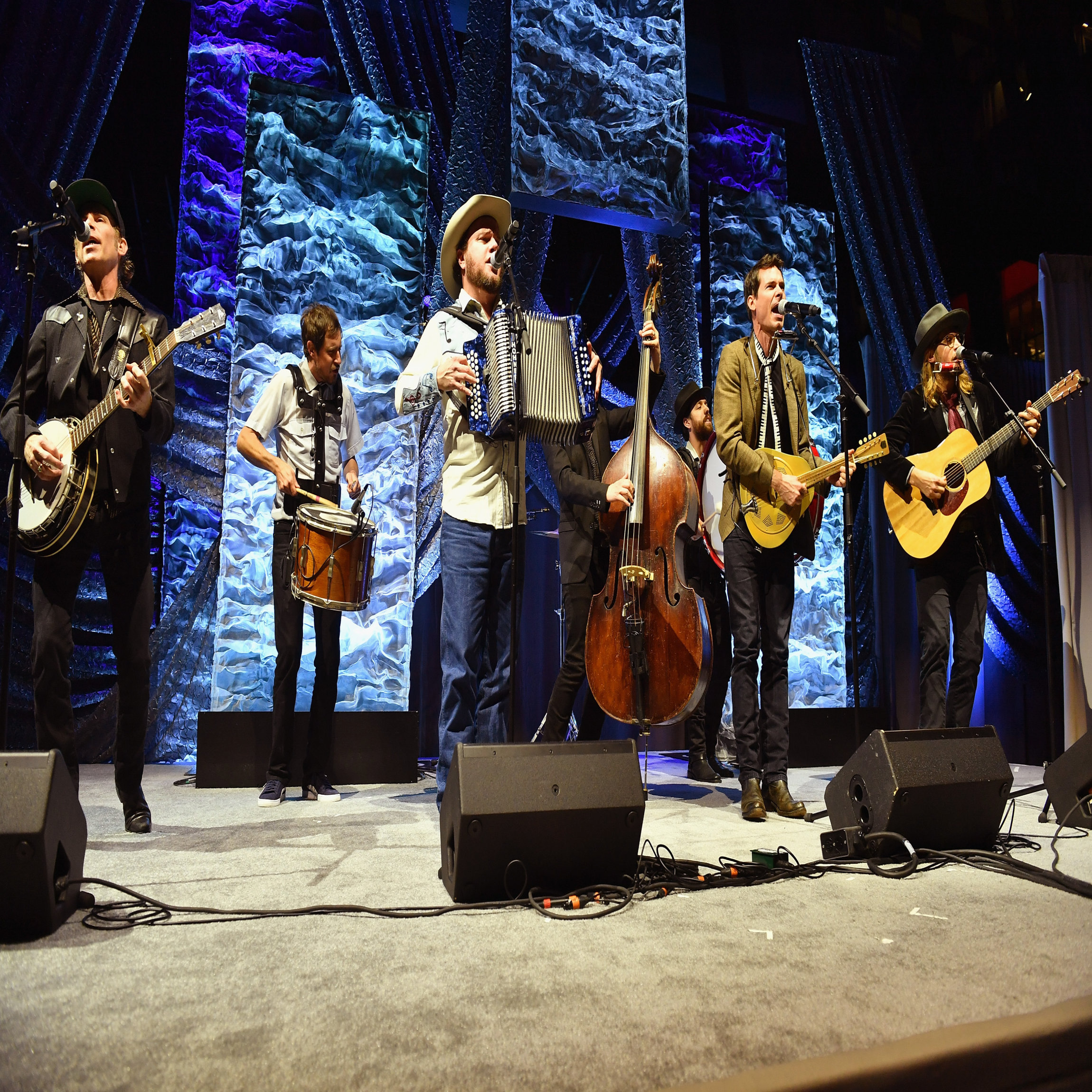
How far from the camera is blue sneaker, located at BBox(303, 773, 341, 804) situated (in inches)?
166

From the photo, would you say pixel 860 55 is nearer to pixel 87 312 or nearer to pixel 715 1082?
pixel 87 312

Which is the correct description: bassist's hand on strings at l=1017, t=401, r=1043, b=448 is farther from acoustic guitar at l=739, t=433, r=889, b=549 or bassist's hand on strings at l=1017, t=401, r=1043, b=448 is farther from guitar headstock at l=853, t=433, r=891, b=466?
acoustic guitar at l=739, t=433, r=889, b=549

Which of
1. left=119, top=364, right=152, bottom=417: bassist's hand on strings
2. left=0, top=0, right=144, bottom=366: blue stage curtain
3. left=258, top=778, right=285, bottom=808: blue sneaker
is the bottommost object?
left=258, top=778, right=285, bottom=808: blue sneaker

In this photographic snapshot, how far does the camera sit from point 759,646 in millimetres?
3834

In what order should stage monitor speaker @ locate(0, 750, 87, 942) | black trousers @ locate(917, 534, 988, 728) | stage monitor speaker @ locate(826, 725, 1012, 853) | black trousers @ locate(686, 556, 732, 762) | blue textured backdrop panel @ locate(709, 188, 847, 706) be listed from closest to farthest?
1. stage monitor speaker @ locate(0, 750, 87, 942)
2. stage monitor speaker @ locate(826, 725, 1012, 853)
3. black trousers @ locate(917, 534, 988, 728)
4. black trousers @ locate(686, 556, 732, 762)
5. blue textured backdrop panel @ locate(709, 188, 847, 706)

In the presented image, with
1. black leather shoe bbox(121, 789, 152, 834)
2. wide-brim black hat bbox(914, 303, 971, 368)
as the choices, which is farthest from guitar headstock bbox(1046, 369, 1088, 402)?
black leather shoe bbox(121, 789, 152, 834)

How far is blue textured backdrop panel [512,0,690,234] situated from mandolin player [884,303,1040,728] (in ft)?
7.78

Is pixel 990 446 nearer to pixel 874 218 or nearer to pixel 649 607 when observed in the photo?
pixel 649 607

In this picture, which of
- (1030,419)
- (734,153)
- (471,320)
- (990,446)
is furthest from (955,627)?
(734,153)

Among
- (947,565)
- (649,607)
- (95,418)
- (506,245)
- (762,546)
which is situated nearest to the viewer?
(506,245)

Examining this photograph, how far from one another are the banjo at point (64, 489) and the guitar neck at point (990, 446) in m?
3.71

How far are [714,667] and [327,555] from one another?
2677 mm

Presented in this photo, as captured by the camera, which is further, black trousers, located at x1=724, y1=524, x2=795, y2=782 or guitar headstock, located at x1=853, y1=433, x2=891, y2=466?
guitar headstock, located at x1=853, y1=433, x2=891, y2=466

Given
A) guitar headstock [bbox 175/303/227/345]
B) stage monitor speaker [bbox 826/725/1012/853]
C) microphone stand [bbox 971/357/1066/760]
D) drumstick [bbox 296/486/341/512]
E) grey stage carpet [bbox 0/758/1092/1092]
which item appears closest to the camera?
grey stage carpet [bbox 0/758/1092/1092]
